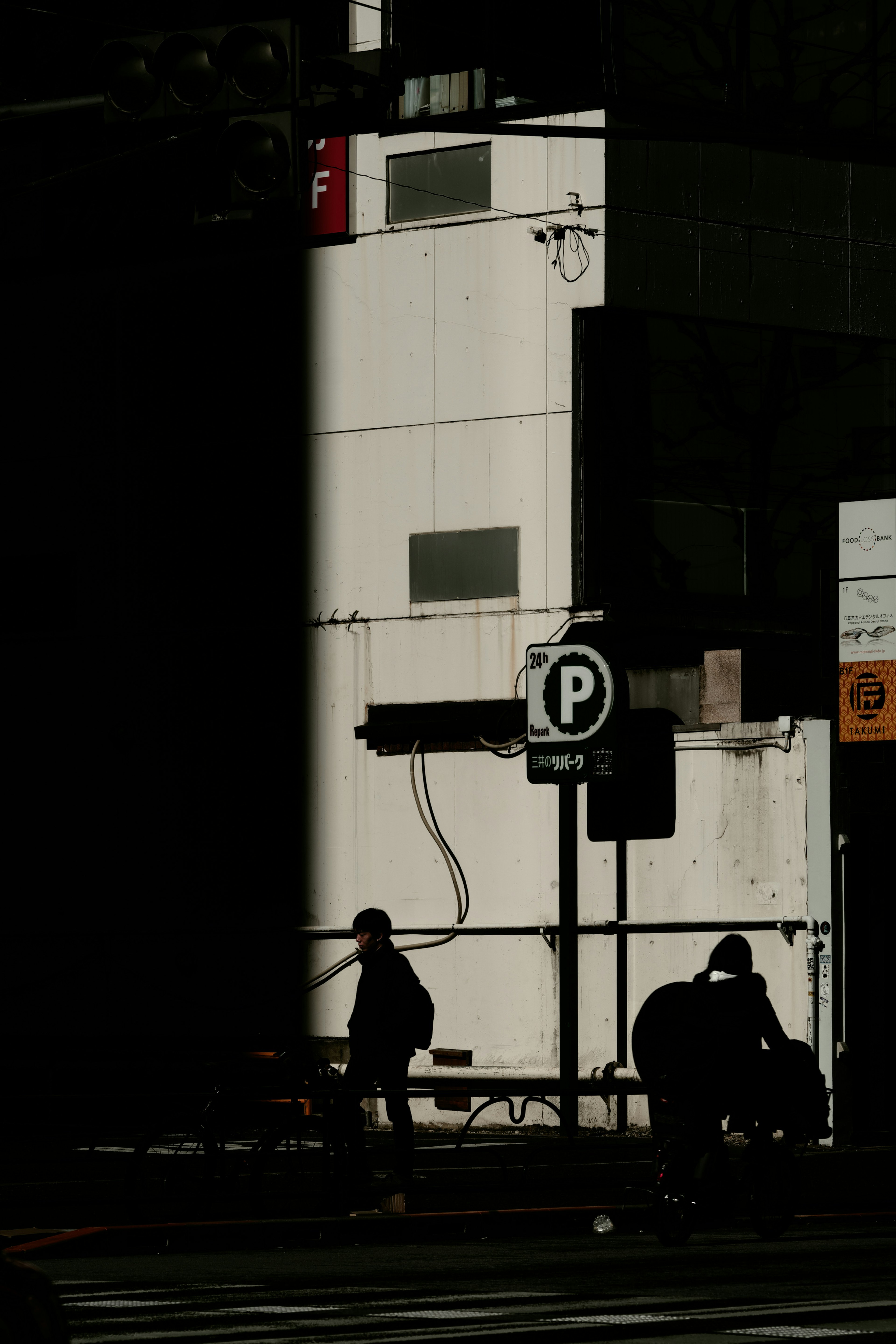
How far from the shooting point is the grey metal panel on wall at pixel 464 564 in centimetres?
2412

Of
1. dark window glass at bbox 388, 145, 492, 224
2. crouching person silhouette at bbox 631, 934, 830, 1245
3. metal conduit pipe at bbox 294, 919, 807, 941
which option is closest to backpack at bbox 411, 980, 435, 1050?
crouching person silhouette at bbox 631, 934, 830, 1245

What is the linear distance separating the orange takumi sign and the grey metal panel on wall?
3883mm

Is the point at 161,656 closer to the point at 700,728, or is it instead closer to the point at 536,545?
the point at 536,545

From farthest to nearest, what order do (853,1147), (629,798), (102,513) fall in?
(102,513) → (629,798) → (853,1147)

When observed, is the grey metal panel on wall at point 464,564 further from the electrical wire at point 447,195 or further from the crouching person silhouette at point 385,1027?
the crouching person silhouette at point 385,1027

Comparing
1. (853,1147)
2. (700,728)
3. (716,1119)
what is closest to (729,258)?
(700,728)

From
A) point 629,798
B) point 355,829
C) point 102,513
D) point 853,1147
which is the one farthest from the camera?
point 102,513

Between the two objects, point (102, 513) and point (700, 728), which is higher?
point (102, 513)

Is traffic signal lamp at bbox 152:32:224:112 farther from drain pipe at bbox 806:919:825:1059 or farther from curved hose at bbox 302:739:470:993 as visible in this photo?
curved hose at bbox 302:739:470:993

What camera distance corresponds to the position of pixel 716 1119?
13.5 metres

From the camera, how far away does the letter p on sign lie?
21984 mm

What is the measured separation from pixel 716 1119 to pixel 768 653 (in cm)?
1062

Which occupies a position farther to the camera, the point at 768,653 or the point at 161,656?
the point at 161,656

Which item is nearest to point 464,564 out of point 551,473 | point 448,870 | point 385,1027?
point 551,473
